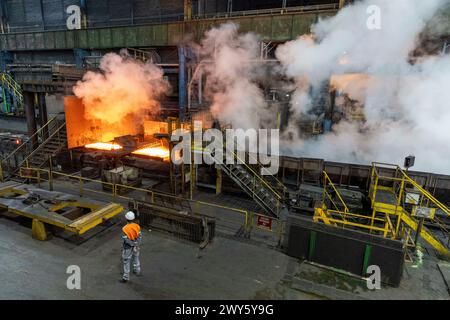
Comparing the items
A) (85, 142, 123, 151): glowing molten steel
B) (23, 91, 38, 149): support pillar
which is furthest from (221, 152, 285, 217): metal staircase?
(23, 91, 38, 149): support pillar

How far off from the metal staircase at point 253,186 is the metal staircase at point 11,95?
20354 millimetres

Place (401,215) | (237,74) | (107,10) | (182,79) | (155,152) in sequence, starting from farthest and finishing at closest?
(107,10) → (182,79) → (237,74) → (155,152) → (401,215)

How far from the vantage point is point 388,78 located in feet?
42.3

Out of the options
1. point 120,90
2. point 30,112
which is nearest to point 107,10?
point 120,90

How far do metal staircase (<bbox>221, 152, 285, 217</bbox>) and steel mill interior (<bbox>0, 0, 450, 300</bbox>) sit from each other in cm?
6

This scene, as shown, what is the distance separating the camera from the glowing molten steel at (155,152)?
1507cm

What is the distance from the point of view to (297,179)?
13.2 metres

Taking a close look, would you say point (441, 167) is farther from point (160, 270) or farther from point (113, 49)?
point (113, 49)

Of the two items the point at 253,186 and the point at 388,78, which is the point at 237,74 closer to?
the point at 388,78

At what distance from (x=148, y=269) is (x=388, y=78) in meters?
12.9

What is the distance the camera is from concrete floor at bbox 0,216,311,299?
6.18 m

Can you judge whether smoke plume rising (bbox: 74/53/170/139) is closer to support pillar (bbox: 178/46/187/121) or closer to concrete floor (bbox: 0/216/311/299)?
support pillar (bbox: 178/46/187/121)
